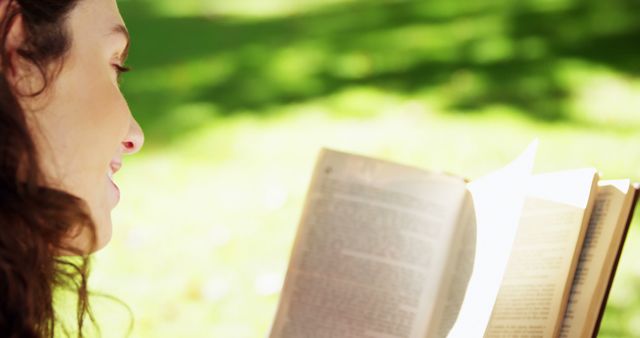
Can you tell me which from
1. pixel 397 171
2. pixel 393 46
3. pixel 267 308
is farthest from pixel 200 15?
pixel 397 171

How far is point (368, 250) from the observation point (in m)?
2.15

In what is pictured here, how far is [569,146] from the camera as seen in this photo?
4.02 meters

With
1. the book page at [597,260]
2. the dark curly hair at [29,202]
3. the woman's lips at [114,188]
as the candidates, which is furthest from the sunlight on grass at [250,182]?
the dark curly hair at [29,202]

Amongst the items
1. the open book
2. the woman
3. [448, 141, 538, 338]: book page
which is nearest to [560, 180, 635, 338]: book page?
the open book

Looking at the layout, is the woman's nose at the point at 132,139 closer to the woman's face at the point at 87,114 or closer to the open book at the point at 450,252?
the woman's face at the point at 87,114

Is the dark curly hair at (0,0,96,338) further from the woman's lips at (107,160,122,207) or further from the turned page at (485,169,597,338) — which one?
the turned page at (485,169,597,338)

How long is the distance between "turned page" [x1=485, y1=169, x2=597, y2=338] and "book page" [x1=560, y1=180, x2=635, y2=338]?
0.02m

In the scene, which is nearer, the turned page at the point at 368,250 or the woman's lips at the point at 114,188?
the woman's lips at the point at 114,188

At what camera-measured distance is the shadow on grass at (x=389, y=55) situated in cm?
461

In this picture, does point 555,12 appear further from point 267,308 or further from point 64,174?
point 64,174

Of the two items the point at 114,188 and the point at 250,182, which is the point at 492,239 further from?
the point at 250,182

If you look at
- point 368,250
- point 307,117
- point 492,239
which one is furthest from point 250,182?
point 492,239

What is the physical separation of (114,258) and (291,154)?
0.86 m

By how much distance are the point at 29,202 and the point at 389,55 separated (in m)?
3.58
